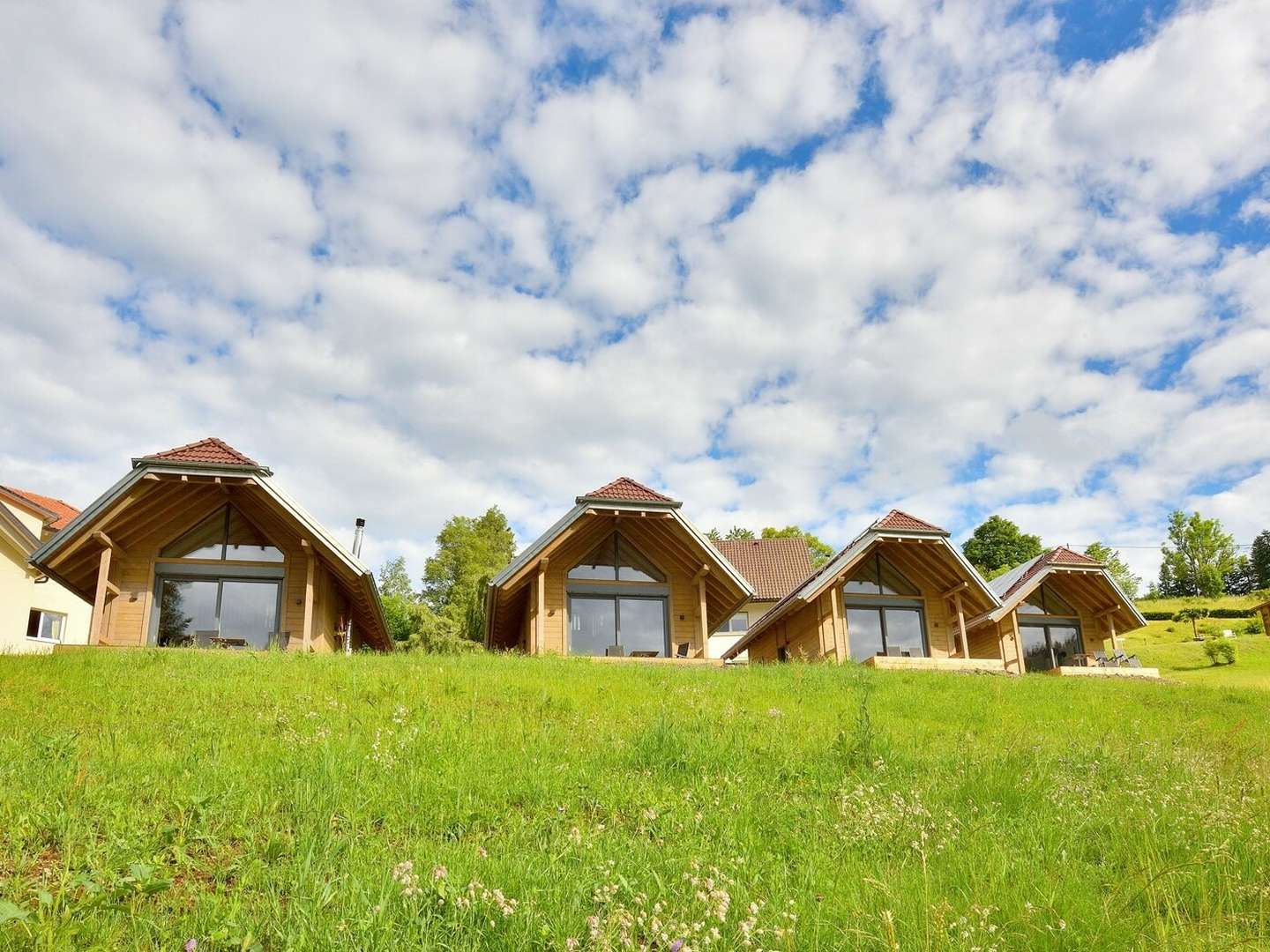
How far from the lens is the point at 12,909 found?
371 centimetres

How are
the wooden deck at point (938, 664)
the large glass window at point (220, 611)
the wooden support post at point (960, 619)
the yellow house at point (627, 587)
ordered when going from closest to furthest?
the large glass window at point (220, 611)
the wooden deck at point (938, 664)
the yellow house at point (627, 587)
the wooden support post at point (960, 619)

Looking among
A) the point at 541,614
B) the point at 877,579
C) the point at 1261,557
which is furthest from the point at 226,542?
the point at 1261,557

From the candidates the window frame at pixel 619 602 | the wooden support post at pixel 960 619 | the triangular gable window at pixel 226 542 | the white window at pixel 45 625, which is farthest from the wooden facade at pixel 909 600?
the white window at pixel 45 625

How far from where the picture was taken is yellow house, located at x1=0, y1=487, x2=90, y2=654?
2733cm

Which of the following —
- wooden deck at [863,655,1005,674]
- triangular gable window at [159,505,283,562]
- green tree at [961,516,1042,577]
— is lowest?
wooden deck at [863,655,1005,674]

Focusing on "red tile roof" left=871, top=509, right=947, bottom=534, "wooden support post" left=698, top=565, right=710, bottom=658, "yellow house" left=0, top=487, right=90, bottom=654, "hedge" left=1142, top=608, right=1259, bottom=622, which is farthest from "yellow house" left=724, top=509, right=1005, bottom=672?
"hedge" left=1142, top=608, right=1259, bottom=622

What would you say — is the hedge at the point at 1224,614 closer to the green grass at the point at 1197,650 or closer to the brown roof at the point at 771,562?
the green grass at the point at 1197,650

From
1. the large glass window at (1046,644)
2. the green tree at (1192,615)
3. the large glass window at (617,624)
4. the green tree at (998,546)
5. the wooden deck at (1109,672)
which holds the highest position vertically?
the green tree at (998,546)

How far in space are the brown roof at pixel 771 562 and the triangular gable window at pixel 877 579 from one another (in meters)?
13.9

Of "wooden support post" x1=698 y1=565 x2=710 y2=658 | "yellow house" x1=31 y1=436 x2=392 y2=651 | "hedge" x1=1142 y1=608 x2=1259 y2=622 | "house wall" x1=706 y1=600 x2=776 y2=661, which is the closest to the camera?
"yellow house" x1=31 y1=436 x2=392 y2=651

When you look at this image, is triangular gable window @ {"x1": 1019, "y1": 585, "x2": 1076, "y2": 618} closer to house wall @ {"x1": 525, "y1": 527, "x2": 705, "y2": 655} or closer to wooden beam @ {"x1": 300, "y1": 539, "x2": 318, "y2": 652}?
house wall @ {"x1": 525, "y1": 527, "x2": 705, "y2": 655}

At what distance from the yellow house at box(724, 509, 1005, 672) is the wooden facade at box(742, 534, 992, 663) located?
0.10ft

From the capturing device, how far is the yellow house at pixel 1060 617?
28.4 m

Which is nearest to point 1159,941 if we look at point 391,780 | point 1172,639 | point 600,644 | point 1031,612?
point 391,780
